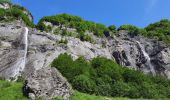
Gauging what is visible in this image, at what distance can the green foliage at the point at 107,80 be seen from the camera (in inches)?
1677

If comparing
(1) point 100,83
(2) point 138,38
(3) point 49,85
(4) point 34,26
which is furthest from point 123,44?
(3) point 49,85

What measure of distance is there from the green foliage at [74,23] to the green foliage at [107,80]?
1116 cm

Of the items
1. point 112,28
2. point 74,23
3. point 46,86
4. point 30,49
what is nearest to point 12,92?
point 46,86

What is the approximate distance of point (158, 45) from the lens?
61.8m

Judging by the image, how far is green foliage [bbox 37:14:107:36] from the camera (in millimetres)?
60025

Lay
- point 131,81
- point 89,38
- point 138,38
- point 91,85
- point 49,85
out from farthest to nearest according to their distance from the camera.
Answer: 1. point 138,38
2. point 89,38
3. point 131,81
4. point 91,85
5. point 49,85

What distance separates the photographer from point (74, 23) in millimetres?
61188

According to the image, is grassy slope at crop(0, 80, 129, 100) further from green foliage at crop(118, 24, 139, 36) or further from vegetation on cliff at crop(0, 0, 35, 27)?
green foliage at crop(118, 24, 139, 36)

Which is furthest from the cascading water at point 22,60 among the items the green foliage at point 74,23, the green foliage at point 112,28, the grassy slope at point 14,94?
the green foliage at point 112,28

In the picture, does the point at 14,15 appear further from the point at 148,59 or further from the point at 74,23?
the point at 148,59

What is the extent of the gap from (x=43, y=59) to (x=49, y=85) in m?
15.6

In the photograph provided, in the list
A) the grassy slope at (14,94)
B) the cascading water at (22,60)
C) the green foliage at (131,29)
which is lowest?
the grassy slope at (14,94)

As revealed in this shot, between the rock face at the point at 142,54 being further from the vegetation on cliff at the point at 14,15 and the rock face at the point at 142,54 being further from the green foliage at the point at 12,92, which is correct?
the green foliage at the point at 12,92

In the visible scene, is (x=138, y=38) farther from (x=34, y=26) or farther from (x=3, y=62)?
(x=3, y=62)
